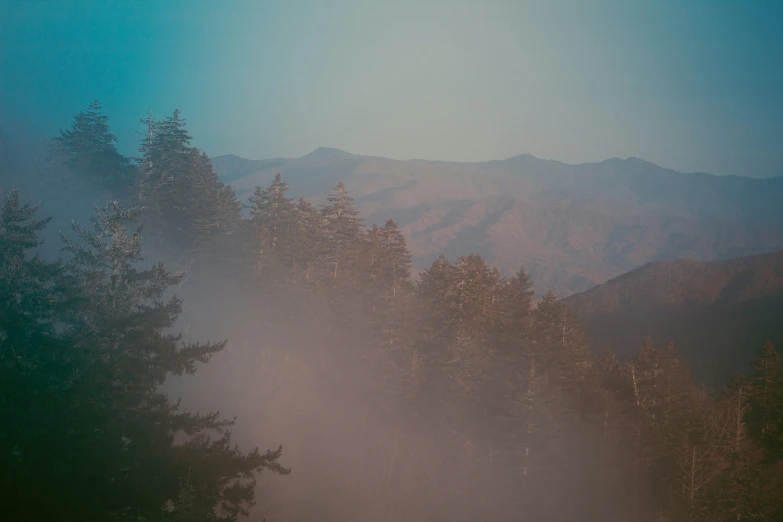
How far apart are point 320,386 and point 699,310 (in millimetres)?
98506

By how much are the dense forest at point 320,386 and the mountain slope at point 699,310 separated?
44192 millimetres

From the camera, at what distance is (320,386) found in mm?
40812

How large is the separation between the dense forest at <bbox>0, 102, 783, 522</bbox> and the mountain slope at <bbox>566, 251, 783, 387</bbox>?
44192mm

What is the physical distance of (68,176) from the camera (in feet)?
163

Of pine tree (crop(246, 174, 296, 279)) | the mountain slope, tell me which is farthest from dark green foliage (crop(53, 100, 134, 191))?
the mountain slope

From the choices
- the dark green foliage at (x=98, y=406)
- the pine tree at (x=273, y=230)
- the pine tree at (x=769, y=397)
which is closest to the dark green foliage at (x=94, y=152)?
the pine tree at (x=273, y=230)

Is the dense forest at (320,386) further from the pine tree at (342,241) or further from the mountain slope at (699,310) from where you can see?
the mountain slope at (699,310)

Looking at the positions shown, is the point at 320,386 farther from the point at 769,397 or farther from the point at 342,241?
the point at 769,397

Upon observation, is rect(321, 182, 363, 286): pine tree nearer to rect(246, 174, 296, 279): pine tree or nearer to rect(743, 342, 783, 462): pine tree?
rect(246, 174, 296, 279): pine tree

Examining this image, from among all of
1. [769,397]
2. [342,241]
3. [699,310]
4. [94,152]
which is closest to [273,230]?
[342,241]

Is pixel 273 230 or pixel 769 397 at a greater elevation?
pixel 273 230

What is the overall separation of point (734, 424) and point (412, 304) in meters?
23.9

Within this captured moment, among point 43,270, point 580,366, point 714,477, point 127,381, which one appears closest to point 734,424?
point 714,477

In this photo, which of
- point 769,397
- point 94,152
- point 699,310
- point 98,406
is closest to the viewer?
point 98,406
